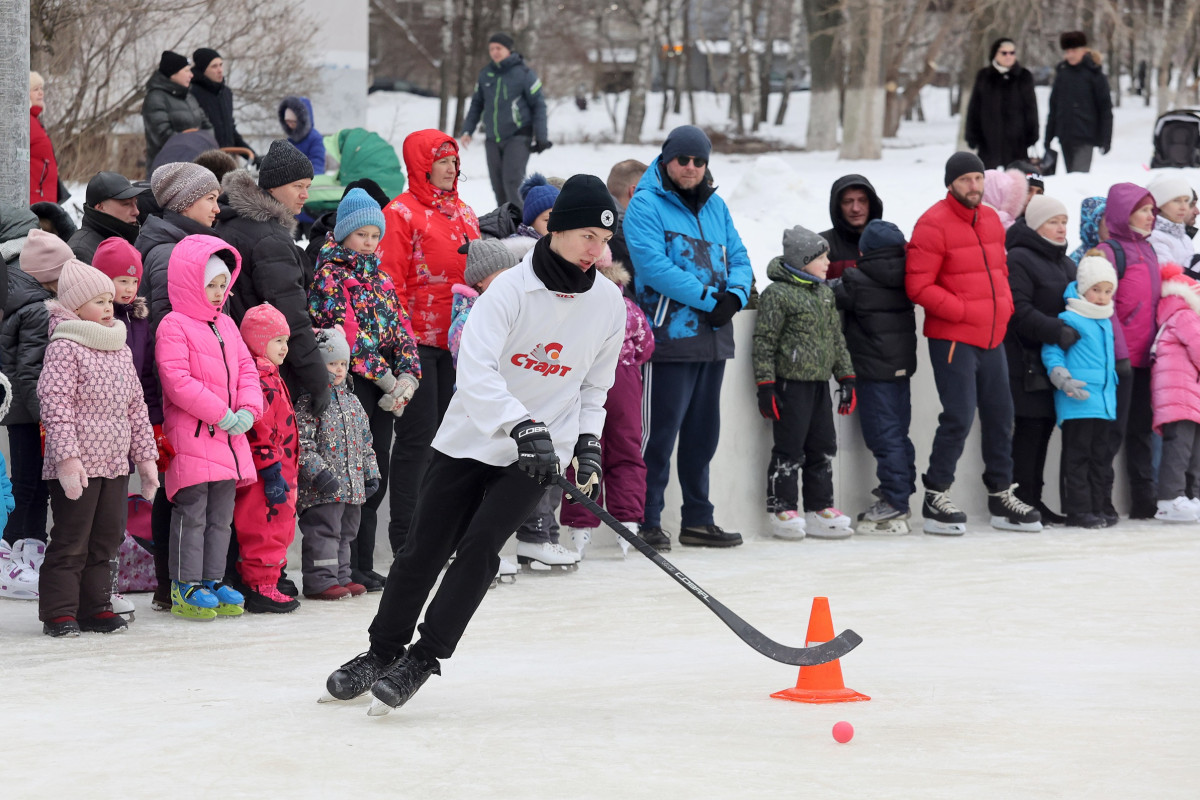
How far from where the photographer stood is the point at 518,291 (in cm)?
508

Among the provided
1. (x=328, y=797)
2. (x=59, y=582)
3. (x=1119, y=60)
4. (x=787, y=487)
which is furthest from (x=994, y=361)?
(x=1119, y=60)

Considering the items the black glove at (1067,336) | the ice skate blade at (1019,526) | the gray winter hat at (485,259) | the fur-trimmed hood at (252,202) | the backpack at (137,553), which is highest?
the fur-trimmed hood at (252,202)

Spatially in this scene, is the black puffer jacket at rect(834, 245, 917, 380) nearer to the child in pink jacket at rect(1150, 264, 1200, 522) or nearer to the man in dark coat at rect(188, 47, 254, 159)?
the child in pink jacket at rect(1150, 264, 1200, 522)

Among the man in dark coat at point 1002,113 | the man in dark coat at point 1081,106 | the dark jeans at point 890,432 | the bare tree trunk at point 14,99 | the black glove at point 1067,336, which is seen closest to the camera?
the bare tree trunk at point 14,99

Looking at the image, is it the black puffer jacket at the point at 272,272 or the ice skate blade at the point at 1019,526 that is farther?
the ice skate blade at the point at 1019,526

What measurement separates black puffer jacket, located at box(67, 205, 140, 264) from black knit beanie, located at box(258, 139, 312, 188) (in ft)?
2.18

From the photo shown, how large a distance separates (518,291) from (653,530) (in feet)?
12.7

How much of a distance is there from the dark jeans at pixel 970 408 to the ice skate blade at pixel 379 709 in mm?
5534

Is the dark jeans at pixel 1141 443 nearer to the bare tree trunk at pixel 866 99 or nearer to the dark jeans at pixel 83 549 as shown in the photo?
the dark jeans at pixel 83 549

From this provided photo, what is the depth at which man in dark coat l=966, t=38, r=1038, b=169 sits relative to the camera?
1544cm

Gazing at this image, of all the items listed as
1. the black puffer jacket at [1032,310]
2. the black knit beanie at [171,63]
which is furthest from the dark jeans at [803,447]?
the black knit beanie at [171,63]

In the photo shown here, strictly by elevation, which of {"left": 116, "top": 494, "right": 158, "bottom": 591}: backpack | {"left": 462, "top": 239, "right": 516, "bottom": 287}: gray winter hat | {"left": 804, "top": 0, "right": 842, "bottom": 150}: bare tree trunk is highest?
{"left": 804, "top": 0, "right": 842, "bottom": 150}: bare tree trunk

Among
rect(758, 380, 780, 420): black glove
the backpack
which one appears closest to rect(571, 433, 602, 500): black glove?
the backpack

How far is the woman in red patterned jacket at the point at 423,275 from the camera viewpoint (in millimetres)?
7645
